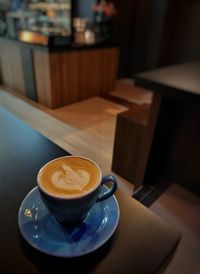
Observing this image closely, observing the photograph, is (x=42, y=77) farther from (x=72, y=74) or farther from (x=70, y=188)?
(x=70, y=188)

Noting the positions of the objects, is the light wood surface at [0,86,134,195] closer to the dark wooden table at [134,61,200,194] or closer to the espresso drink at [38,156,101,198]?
the dark wooden table at [134,61,200,194]

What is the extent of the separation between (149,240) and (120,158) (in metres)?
1.01

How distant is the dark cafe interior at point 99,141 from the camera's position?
41cm

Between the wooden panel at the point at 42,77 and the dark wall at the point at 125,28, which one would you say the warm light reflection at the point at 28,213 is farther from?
the dark wall at the point at 125,28

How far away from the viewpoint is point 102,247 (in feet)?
1.36

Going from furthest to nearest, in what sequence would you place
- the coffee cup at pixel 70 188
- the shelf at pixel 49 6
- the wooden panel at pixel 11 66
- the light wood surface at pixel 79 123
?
the shelf at pixel 49 6 → the wooden panel at pixel 11 66 → the light wood surface at pixel 79 123 → the coffee cup at pixel 70 188

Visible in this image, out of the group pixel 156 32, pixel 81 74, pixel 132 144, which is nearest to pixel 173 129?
pixel 132 144

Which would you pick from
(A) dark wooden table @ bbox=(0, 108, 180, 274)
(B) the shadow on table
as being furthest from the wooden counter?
(B) the shadow on table

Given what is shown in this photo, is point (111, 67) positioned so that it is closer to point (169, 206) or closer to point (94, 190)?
point (169, 206)

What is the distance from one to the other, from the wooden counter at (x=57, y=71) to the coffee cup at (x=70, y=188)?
6.78ft

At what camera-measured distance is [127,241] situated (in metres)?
0.43

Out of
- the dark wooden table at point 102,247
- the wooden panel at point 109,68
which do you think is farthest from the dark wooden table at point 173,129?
the wooden panel at point 109,68

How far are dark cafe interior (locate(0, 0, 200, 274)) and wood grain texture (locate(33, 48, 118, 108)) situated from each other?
14 mm

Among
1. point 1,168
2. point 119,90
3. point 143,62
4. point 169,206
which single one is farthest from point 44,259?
point 143,62
